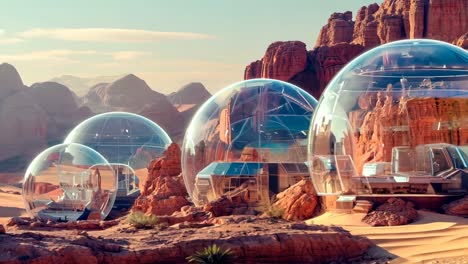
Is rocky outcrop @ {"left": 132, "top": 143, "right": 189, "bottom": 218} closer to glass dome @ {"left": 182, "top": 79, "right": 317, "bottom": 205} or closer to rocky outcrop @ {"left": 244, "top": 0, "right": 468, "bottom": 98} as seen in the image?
glass dome @ {"left": 182, "top": 79, "right": 317, "bottom": 205}

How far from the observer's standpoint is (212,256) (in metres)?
13.3

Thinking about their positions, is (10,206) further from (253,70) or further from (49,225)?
(49,225)

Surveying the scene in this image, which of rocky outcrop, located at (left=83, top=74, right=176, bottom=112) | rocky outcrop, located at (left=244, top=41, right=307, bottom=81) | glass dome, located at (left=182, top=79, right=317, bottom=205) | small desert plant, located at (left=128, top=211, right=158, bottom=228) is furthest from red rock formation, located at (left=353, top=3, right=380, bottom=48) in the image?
rocky outcrop, located at (left=83, top=74, right=176, bottom=112)

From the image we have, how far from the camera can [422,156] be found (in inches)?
713

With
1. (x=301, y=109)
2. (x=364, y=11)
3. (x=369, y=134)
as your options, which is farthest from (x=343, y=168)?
(x=364, y=11)

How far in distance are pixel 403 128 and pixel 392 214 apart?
2024 mm

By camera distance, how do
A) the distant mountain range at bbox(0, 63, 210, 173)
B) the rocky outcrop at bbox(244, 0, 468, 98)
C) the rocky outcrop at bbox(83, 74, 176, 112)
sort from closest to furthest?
1. the rocky outcrop at bbox(244, 0, 468, 98)
2. the distant mountain range at bbox(0, 63, 210, 173)
3. the rocky outcrop at bbox(83, 74, 176, 112)

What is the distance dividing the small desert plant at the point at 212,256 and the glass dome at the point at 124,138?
23.5 meters

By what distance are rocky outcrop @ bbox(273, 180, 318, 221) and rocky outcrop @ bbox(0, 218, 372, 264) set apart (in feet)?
13.2

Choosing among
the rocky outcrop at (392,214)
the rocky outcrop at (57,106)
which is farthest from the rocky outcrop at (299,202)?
the rocky outcrop at (57,106)

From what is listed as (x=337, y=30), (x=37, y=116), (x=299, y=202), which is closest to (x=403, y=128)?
(x=299, y=202)

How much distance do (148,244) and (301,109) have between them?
34.3ft

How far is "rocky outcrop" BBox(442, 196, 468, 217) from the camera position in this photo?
56.6 ft

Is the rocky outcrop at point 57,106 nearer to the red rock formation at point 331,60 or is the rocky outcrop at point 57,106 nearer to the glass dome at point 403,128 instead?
the red rock formation at point 331,60
